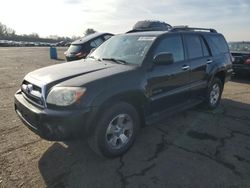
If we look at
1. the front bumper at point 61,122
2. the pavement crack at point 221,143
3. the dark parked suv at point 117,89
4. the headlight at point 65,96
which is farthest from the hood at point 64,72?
the pavement crack at point 221,143

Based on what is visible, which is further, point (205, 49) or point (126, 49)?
point (205, 49)

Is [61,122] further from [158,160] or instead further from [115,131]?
[158,160]

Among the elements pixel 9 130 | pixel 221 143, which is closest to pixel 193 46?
pixel 221 143

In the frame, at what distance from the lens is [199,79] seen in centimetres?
560

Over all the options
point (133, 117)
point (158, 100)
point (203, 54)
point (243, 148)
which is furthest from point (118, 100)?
point (203, 54)

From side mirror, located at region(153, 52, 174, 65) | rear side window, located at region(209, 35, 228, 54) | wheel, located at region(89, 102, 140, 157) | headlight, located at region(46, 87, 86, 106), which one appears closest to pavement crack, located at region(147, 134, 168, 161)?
wheel, located at region(89, 102, 140, 157)

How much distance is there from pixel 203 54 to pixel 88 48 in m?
7.19

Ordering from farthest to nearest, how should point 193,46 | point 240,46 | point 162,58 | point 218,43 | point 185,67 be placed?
point 240,46 < point 218,43 < point 193,46 < point 185,67 < point 162,58

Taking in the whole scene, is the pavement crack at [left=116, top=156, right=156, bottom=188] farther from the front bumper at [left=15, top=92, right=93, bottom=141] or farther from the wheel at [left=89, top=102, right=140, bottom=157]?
the front bumper at [left=15, top=92, right=93, bottom=141]

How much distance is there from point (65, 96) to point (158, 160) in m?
1.67

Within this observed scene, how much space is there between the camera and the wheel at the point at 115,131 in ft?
11.8

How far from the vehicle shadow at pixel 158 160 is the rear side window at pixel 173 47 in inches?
55.6

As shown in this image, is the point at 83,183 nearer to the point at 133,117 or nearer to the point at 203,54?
the point at 133,117

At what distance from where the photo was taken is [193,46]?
5.48 meters
